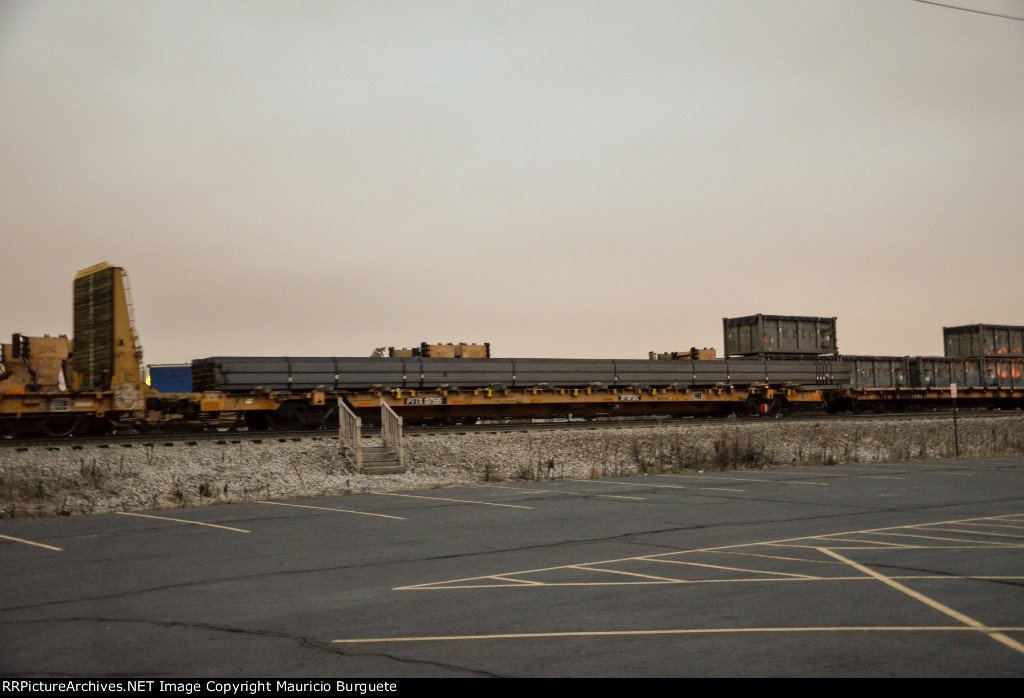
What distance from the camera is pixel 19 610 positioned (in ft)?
24.8

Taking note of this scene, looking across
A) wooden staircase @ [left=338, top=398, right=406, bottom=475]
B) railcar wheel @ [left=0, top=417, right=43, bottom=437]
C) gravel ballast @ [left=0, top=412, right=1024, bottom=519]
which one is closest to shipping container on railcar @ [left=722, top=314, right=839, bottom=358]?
gravel ballast @ [left=0, top=412, right=1024, bottom=519]

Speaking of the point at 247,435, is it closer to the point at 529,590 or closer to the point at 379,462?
the point at 379,462

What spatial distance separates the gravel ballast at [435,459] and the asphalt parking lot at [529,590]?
261cm

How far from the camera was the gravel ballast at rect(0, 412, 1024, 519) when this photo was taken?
17141 millimetres

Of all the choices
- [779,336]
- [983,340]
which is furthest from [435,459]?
[983,340]

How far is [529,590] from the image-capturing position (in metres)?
8.06

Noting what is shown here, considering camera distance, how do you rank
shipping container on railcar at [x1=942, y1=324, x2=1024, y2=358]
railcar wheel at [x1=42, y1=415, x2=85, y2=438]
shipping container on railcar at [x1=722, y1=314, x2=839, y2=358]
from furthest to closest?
shipping container on railcar at [x1=942, y1=324, x2=1024, y2=358], shipping container on railcar at [x1=722, y1=314, x2=839, y2=358], railcar wheel at [x1=42, y1=415, x2=85, y2=438]

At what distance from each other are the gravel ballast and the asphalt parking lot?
8.55ft

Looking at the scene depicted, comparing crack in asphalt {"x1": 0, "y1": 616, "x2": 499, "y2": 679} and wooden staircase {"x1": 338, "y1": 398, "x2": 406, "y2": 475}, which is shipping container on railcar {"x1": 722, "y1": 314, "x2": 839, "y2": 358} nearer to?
wooden staircase {"x1": 338, "y1": 398, "x2": 406, "y2": 475}

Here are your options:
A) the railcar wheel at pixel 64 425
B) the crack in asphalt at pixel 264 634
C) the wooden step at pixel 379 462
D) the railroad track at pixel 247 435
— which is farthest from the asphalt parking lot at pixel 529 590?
the railcar wheel at pixel 64 425

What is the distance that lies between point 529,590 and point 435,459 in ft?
47.6

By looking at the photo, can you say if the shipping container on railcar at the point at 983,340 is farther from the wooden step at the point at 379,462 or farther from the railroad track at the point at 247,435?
the wooden step at the point at 379,462

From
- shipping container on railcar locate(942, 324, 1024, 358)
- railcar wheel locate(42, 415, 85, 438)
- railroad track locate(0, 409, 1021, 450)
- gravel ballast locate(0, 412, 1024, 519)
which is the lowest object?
gravel ballast locate(0, 412, 1024, 519)

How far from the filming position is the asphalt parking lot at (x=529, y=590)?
5715mm
